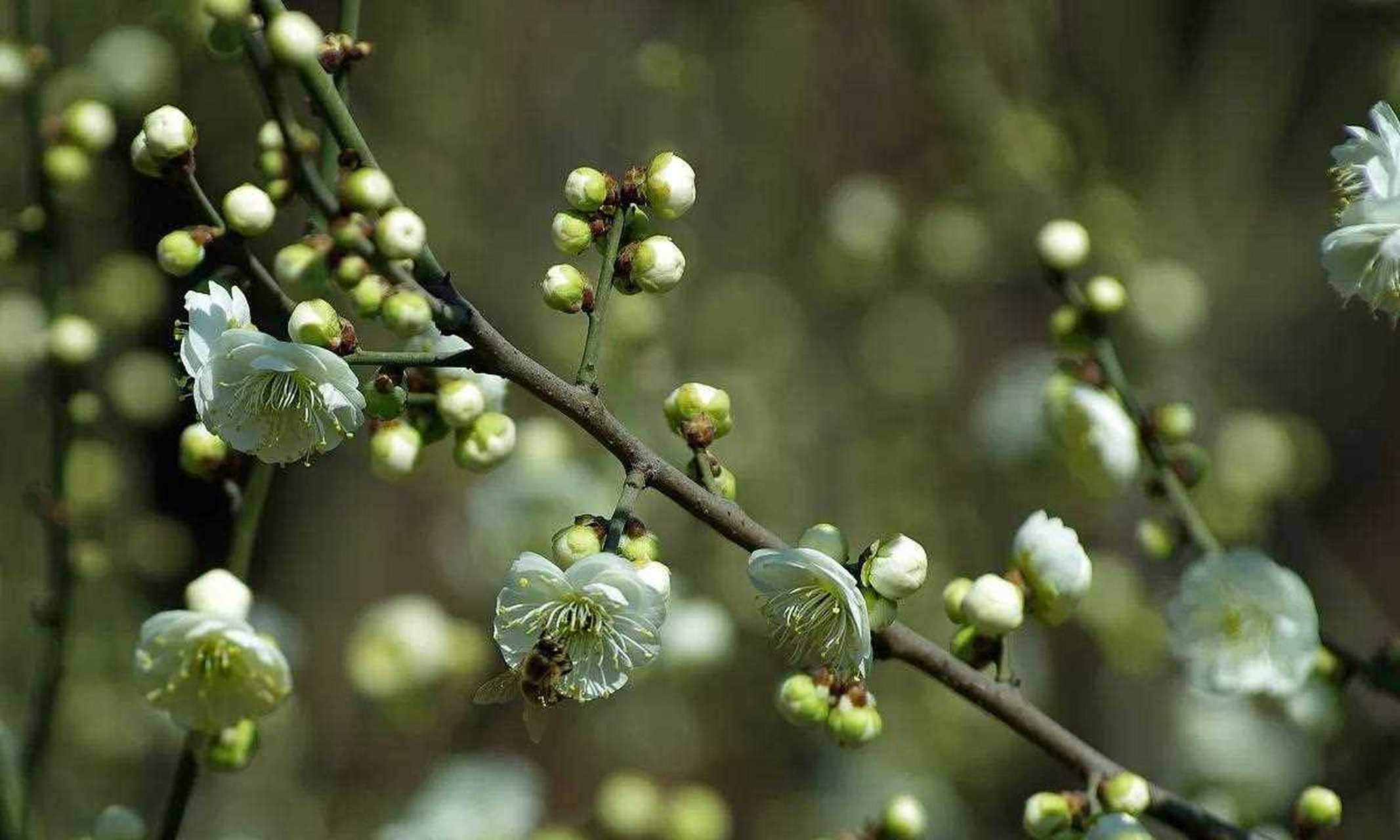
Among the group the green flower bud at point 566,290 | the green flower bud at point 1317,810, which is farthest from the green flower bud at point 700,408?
the green flower bud at point 1317,810

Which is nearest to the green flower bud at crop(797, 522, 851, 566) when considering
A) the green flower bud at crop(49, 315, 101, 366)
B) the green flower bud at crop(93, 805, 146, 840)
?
the green flower bud at crop(93, 805, 146, 840)

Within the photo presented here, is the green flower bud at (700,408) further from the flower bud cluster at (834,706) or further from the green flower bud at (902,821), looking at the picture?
the green flower bud at (902,821)

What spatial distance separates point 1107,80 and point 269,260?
2.07m

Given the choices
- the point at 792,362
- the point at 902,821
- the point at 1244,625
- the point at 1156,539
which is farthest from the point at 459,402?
the point at 792,362

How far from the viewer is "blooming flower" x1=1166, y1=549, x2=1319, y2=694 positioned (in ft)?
5.77

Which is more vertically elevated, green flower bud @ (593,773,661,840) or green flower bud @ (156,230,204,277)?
green flower bud @ (156,230,204,277)

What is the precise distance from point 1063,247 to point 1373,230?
0.50 m

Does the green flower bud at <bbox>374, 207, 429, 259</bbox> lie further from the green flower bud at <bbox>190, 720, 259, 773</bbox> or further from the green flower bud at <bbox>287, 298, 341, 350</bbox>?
the green flower bud at <bbox>190, 720, 259, 773</bbox>

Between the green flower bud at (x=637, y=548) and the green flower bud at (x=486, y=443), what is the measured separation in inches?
10.0

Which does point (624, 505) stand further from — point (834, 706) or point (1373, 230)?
point (1373, 230)

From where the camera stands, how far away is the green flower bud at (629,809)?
6.68 ft

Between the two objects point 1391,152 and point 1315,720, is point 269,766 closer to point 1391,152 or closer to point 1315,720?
point 1315,720

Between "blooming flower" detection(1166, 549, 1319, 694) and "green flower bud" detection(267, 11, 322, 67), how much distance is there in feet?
3.95

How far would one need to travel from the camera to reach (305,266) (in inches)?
52.9
